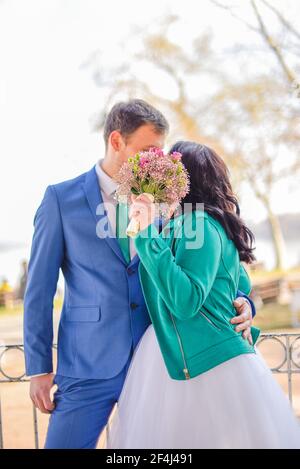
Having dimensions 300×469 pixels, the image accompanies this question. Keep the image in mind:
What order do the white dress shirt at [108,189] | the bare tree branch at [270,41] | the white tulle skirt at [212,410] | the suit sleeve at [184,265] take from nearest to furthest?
the suit sleeve at [184,265] → the white tulle skirt at [212,410] → the white dress shirt at [108,189] → the bare tree branch at [270,41]

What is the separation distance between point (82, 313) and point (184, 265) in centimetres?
39

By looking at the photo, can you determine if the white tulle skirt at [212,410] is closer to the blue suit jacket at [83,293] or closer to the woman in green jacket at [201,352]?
the woman in green jacket at [201,352]

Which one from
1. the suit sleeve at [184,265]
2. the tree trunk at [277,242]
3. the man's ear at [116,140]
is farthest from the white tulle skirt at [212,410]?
the tree trunk at [277,242]

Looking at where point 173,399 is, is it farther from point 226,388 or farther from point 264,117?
point 264,117

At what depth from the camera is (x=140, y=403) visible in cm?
162

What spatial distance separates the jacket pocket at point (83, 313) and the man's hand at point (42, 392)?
0.60ft

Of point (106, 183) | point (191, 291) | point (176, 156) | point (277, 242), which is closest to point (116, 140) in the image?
point (106, 183)

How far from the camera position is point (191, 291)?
56.4 inches

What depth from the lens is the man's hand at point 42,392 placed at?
1.68m

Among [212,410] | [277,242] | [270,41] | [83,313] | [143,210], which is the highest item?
[270,41]

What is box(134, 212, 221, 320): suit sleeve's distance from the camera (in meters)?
1.43

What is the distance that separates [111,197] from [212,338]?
1.82ft

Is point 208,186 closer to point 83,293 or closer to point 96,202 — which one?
point 96,202

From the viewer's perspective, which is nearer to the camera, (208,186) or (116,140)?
(208,186)
